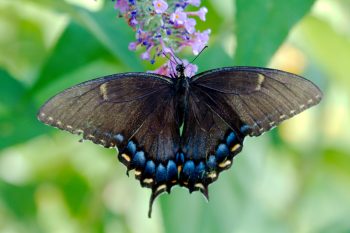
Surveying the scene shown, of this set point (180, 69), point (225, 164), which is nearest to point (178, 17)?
point (180, 69)

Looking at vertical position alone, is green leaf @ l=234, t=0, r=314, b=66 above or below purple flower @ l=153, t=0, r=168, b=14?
above

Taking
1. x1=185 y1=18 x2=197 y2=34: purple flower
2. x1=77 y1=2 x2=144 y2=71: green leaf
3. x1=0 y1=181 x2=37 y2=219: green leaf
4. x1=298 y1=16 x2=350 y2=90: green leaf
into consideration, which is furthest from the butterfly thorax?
x1=0 y1=181 x2=37 y2=219: green leaf

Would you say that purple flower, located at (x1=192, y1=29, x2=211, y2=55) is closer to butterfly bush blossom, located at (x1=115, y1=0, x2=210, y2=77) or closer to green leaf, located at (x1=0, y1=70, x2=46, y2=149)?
butterfly bush blossom, located at (x1=115, y1=0, x2=210, y2=77)

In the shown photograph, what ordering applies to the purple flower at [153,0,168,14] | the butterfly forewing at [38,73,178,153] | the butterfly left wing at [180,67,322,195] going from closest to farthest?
the purple flower at [153,0,168,14], the butterfly forewing at [38,73,178,153], the butterfly left wing at [180,67,322,195]

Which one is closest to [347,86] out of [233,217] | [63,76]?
[233,217]

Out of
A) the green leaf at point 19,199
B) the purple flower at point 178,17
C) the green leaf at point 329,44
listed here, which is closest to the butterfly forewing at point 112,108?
the purple flower at point 178,17

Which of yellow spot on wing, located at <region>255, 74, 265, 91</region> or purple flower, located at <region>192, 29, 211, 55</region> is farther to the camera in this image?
yellow spot on wing, located at <region>255, 74, 265, 91</region>

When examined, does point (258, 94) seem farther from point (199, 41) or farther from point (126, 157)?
point (126, 157)

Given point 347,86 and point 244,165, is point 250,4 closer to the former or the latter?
point 244,165
